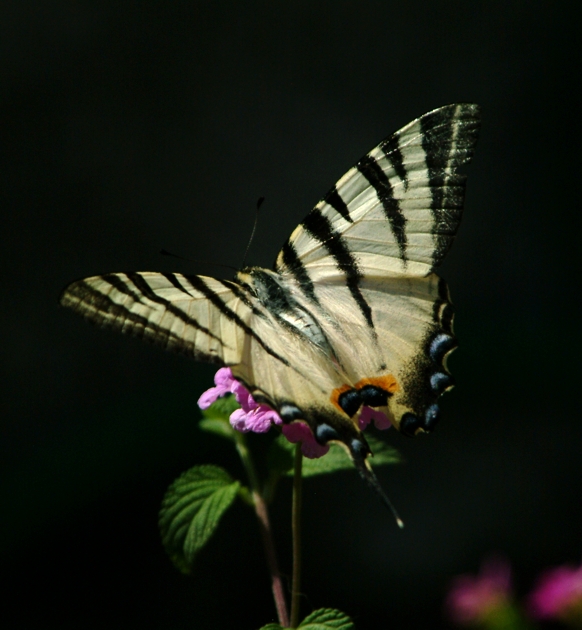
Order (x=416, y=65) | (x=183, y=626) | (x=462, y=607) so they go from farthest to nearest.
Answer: (x=416, y=65)
(x=183, y=626)
(x=462, y=607)

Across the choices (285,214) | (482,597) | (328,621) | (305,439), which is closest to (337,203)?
(305,439)

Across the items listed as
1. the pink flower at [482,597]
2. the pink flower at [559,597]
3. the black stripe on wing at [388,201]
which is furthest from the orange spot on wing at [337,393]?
the pink flower at [482,597]

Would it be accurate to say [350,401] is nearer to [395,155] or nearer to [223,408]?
[223,408]

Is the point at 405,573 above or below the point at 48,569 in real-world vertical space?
below

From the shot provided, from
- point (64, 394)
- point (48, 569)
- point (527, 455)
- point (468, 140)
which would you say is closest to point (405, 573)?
point (527, 455)

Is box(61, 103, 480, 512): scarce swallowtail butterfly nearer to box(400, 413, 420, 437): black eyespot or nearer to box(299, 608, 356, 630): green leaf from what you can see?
box(400, 413, 420, 437): black eyespot

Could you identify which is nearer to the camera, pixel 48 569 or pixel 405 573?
pixel 48 569

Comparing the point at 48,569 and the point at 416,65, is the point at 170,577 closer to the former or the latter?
the point at 48,569

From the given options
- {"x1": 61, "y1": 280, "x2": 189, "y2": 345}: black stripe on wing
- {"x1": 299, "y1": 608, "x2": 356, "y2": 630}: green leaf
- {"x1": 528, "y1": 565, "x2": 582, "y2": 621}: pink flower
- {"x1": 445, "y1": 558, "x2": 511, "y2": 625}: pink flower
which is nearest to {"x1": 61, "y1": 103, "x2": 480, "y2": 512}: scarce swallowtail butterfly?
{"x1": 61, "y1": 280, "x2": 189, "y2": 345}: black stripe on wing
